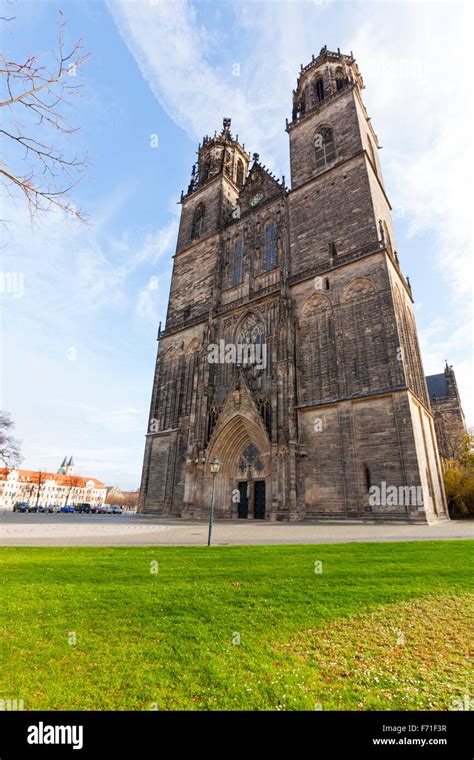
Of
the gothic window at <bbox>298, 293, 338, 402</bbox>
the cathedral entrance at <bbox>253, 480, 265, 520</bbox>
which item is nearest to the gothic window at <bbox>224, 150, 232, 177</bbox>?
the gothic window at <bbox>298, 293, 338, 402</bbox>

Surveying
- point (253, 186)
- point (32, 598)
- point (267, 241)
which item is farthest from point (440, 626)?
point (253, 186)

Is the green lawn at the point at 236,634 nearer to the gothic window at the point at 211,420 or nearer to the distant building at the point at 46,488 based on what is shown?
the gothic window at the point at 211,420

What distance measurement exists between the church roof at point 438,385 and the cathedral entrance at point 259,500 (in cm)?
2991

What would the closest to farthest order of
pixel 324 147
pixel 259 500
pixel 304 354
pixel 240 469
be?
pixel 259 500 → pixel 304 354 → pixel 240 469 → pixel 324 147

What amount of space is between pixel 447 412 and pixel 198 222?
32.8 m

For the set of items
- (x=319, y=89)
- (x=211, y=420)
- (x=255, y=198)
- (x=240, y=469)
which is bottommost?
(x=240, y=469)

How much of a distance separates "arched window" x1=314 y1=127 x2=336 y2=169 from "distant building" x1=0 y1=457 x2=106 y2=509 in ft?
289

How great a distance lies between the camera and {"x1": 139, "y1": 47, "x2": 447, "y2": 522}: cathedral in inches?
664

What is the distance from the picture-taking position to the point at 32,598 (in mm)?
4605

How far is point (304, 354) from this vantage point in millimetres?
20688

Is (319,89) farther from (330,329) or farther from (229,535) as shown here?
(229,535)

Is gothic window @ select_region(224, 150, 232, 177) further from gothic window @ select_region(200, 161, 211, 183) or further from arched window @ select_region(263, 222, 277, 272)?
arched window @ select_region(263, 222, 277, 272)

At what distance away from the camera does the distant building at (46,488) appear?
89.2 meters
